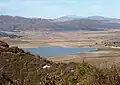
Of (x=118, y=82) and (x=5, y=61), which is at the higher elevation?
(x=118, y=82)

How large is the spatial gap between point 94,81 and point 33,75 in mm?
11610

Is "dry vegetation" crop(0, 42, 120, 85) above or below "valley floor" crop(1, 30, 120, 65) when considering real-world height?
above

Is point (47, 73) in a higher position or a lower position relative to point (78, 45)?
higher

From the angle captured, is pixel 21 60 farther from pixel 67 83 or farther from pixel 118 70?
pixel 118 70

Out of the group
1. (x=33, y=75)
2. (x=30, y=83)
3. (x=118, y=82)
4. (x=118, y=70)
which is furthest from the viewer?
(x=33, y=75)

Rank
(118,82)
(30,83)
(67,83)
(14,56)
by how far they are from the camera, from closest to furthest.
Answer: (118,82), (67,83), (30,83), (14,56)

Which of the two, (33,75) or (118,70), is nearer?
(118,70)

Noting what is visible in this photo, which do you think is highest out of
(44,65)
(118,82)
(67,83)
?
(118,82)

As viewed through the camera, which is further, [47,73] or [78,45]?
[78,45]

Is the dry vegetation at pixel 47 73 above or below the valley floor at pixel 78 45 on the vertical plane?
above

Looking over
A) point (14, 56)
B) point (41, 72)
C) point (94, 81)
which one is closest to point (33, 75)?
point (41, 72)

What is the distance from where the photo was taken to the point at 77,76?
10461 mm

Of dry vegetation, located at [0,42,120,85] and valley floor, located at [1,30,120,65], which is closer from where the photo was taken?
dry vegetation, located at [0,42,120,85]

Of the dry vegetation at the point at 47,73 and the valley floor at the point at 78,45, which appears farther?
the valley floor at the point at 78,45
